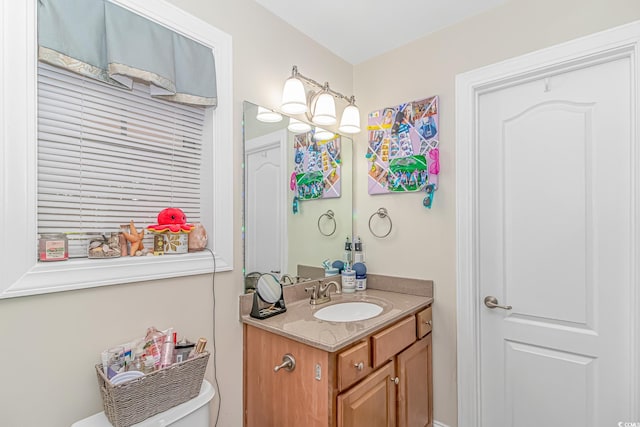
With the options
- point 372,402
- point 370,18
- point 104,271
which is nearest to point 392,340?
point 372,402

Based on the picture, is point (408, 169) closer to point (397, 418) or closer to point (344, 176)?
point (344, 176)

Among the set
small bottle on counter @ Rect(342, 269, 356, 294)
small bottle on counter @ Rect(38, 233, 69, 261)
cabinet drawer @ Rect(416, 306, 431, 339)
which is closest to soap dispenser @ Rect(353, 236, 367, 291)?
small bottle on counter @ Rect(342, 269, 356, 294)

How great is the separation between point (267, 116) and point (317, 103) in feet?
1.19

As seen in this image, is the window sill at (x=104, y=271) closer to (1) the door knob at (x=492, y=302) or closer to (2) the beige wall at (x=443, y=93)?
(2) the beige wall at (x=443, y=93)

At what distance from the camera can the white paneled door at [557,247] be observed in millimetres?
1490

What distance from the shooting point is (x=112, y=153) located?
1262 millimetres

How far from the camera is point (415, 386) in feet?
5.75

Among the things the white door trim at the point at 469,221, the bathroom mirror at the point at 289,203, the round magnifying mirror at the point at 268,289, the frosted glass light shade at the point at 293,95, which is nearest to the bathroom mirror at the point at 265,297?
the round magnifying mirror at the point at 268,289

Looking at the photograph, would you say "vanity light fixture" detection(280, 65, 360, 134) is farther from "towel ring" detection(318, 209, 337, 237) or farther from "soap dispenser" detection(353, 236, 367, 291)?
"soap dispenser" detection(353, 236, 367, 291)

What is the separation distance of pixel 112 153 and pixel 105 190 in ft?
0.49

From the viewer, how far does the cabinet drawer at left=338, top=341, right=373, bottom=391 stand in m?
1.26

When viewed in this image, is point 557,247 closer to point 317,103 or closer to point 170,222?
point 317,103

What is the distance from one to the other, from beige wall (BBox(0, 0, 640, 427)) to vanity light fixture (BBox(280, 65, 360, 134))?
3.4 inches

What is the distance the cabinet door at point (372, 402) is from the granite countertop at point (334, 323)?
22 cm
